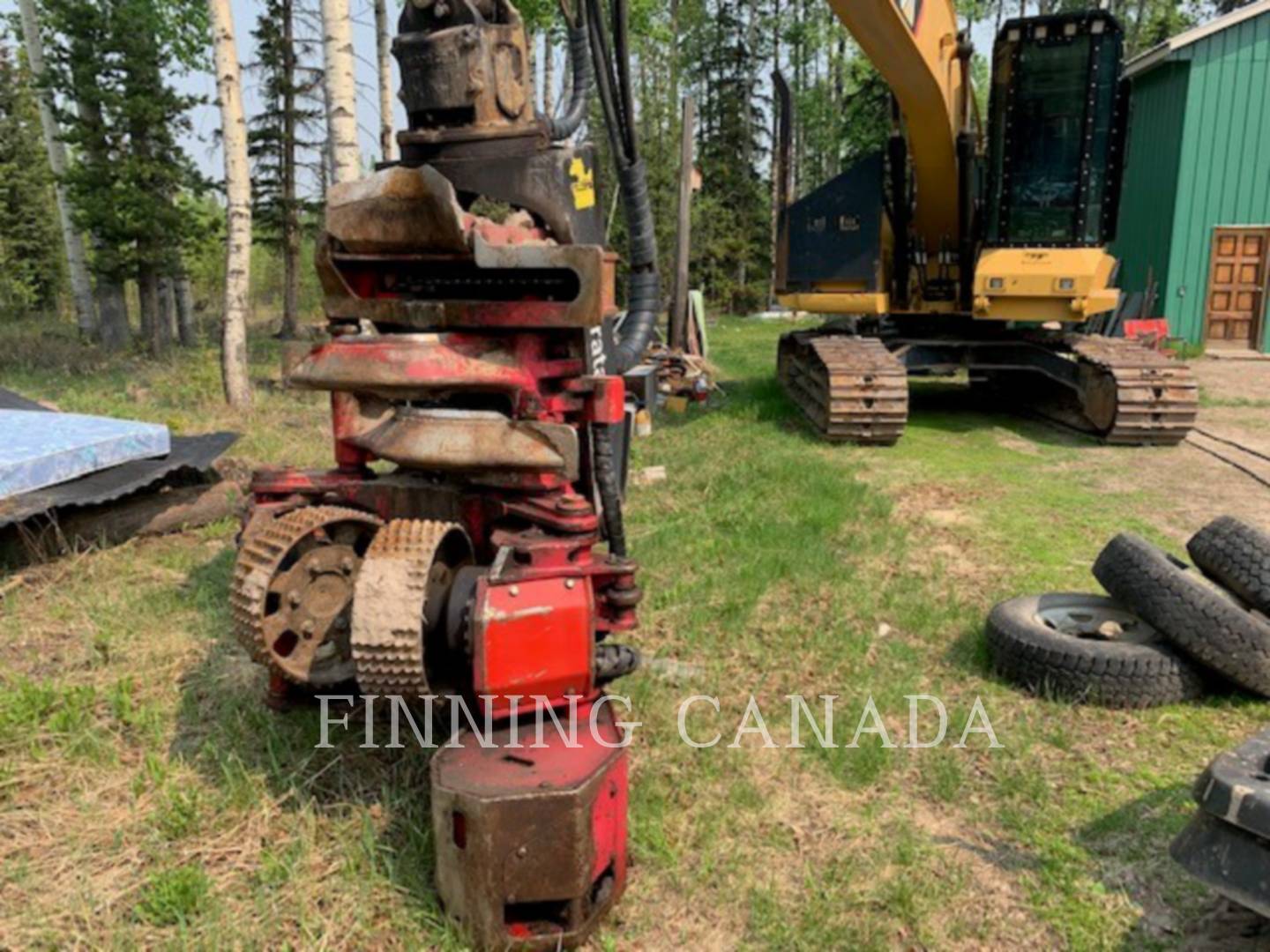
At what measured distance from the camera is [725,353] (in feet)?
55.0

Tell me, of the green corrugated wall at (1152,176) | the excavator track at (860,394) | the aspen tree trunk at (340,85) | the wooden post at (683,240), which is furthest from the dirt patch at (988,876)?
the green corrugated wall at (1152,176)

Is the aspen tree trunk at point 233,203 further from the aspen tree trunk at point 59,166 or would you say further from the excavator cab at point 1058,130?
the excavator cab at point 1058,130

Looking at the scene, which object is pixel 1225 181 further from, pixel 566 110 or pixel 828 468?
pixel 566 110

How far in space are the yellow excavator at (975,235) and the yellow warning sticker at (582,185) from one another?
4641mm

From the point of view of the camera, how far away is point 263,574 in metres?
2.47

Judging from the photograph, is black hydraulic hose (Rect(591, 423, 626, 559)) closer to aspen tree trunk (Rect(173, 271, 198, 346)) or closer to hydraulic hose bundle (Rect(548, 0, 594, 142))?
hydraulic hose bundle (Rect(548, 0, 594, 142))

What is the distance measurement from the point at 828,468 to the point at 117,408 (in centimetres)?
643

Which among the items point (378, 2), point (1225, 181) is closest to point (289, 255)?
point (378, 2)

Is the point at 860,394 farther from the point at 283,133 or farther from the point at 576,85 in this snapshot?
the point at 283,133

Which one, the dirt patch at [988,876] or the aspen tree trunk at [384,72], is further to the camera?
the aspen tree trunk at [384,72]

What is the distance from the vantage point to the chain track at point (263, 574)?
247 cm

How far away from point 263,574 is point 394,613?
43 centimetres

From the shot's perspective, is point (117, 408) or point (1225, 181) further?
point (1225, 181)

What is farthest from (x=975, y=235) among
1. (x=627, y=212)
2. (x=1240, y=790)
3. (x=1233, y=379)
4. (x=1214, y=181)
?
(x=1214, y=181)
